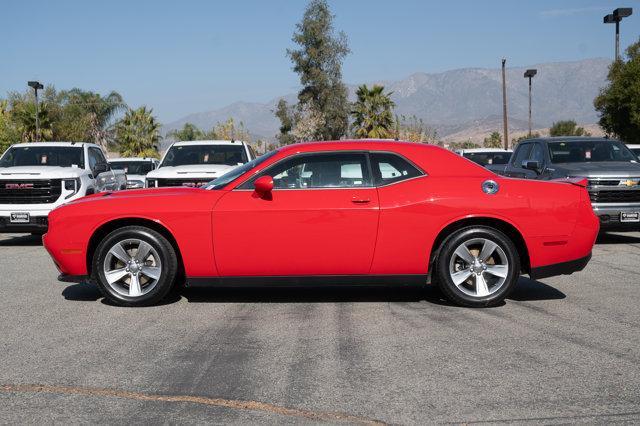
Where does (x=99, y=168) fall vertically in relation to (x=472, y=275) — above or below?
above

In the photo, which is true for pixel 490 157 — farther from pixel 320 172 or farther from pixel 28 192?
pixel 320 172

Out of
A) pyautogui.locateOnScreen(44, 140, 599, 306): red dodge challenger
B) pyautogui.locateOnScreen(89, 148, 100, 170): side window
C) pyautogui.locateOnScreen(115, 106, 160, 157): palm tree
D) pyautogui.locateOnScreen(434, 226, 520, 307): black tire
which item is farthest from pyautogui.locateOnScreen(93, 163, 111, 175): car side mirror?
pyautogui.locateOnScreen(115, 106, 160, 157): palm tree

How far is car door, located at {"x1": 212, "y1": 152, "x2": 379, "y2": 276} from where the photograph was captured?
714 centimetres

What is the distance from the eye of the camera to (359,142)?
25.0 feet

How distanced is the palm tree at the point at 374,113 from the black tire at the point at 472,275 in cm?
5071

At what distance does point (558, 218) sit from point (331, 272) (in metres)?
2.25

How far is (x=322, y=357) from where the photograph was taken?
5535 millimetres

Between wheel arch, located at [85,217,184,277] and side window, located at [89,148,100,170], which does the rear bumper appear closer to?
wheel arch, located at [85,217,184,277]

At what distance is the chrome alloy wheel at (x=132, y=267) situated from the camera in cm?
739

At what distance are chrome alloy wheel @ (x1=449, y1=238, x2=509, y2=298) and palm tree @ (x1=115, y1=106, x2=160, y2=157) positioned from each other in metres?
68.1

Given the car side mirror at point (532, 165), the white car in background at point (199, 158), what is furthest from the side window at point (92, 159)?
the car side mirror at point (532, 165)

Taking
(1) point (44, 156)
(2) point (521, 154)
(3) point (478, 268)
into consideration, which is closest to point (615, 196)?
(2) point (521, 154)

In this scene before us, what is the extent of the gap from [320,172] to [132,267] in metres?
2.05

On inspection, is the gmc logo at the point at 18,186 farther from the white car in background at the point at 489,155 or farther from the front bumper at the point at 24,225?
the white car in background at the point at 489,155
